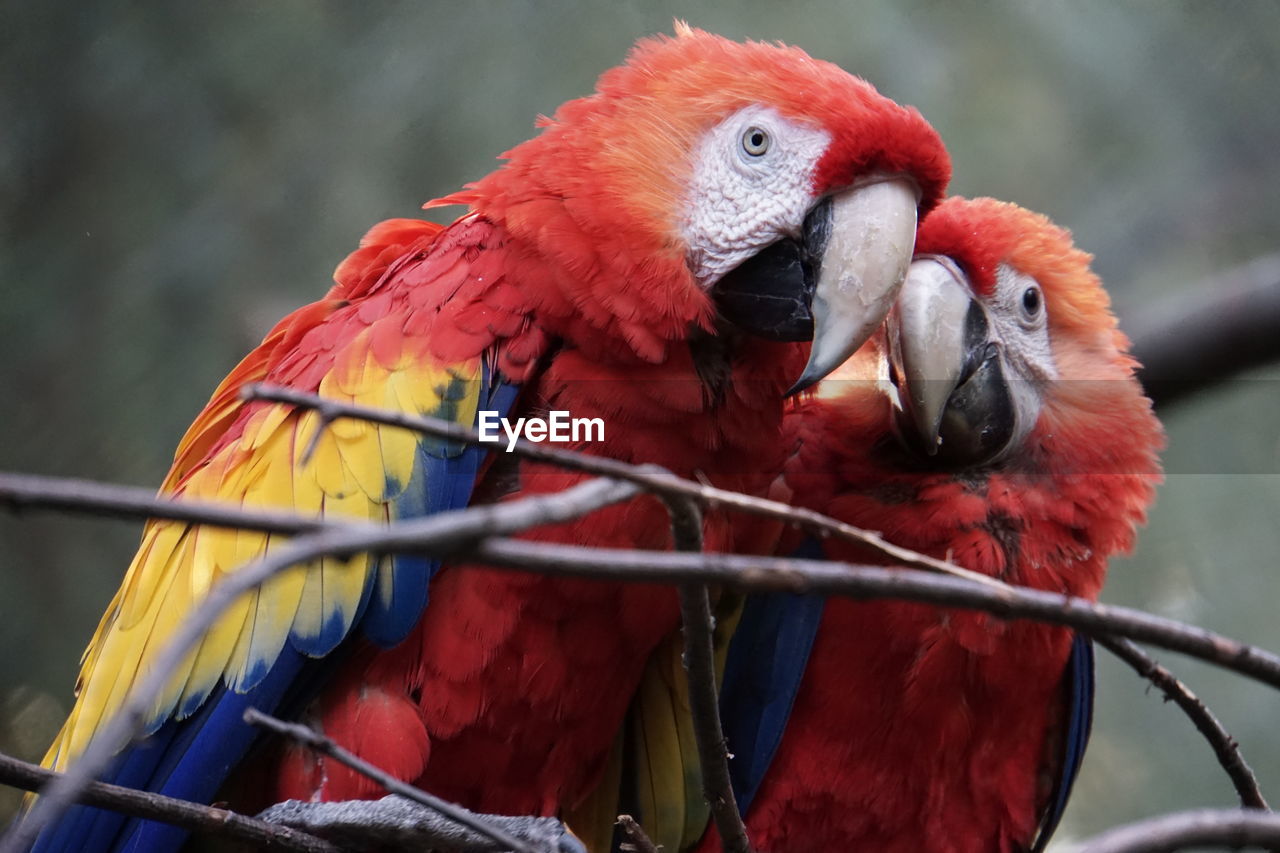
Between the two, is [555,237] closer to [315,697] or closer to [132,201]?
[315,697]

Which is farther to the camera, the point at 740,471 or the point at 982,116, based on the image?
the point at 982,116

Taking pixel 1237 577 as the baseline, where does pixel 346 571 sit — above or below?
below

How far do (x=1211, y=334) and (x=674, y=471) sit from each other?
133 cm

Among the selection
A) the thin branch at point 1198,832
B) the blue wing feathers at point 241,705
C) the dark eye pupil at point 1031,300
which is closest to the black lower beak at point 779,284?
the blue wing feathers at point 241,705

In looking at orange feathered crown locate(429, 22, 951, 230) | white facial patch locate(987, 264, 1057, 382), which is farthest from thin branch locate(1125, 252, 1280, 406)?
orange feathered crown locate(429, 22, 951, 230)

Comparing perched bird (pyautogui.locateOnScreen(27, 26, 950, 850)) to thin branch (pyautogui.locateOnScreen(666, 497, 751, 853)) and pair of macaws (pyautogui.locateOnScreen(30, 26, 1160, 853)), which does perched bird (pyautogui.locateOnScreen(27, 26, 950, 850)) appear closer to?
pair of macaws (pyautogui.locateOnScreen(30, 26, 1160, 853))

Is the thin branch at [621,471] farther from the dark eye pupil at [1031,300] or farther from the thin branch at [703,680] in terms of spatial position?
the dark eye pupil at [1031,300]

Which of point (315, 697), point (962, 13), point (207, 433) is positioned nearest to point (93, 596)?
point (207, 433)

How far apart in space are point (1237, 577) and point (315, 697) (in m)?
2.44

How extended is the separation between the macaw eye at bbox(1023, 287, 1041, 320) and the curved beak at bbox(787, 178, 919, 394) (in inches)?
14.1

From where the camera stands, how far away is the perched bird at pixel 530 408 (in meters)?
1.47

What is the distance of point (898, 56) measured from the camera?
9.67 feet

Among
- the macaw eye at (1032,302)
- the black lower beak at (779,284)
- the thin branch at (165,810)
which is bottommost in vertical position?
the thin branch at (165,810)

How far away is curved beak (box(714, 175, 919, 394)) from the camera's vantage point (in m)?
1.46
